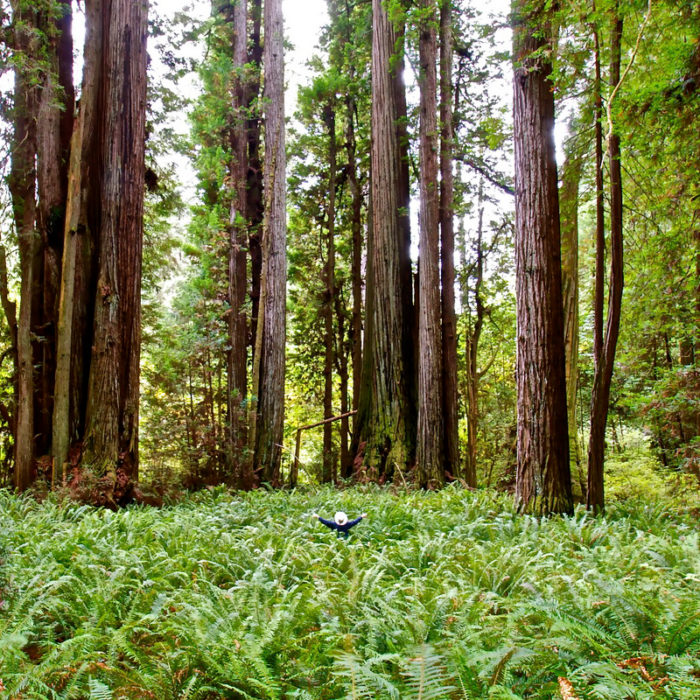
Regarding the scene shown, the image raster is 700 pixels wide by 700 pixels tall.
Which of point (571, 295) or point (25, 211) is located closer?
point (571, 295)

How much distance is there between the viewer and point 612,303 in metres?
4.86

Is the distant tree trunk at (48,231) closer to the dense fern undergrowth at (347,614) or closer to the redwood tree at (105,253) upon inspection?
the redwood tree at (105,253)

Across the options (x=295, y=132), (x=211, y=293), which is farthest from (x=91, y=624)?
(x=295, y=132)

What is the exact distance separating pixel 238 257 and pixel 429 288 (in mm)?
5067

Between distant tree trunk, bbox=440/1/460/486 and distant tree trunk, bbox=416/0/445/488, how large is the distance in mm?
276

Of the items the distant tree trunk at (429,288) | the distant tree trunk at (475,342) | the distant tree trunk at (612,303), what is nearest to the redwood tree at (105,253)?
the distant tree trunk at (429,288)

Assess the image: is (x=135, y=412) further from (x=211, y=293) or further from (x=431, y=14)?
(x=431, y=14)

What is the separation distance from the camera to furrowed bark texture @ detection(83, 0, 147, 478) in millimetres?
6613

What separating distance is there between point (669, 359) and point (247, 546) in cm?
1150

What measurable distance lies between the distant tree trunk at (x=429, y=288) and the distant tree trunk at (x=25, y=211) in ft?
18.4

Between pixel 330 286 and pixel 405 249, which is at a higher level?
pixel 330 286

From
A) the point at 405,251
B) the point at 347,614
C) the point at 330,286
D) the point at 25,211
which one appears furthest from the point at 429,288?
the point at 347,614

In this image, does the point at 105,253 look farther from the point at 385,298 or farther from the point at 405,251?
the point at 405,251

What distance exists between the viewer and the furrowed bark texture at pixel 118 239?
6613 mm
